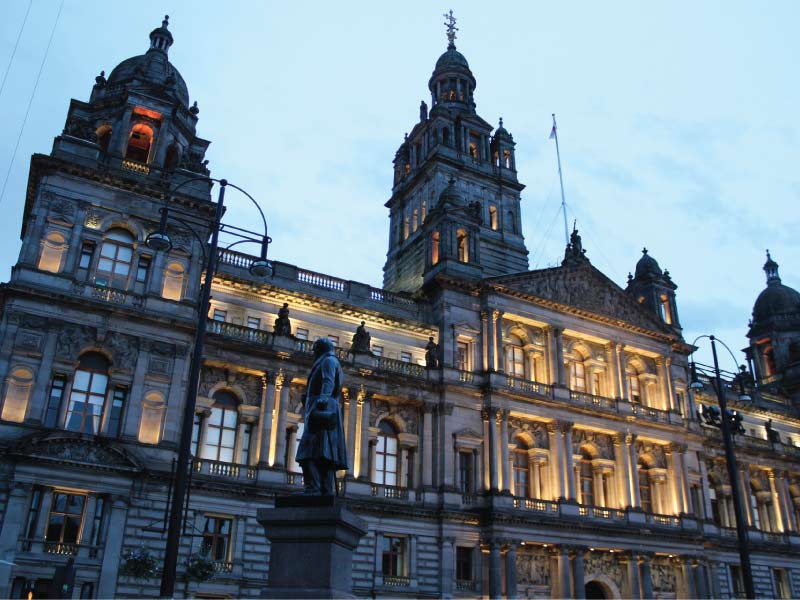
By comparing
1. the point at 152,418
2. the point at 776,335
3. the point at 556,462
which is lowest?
the point at 152,418

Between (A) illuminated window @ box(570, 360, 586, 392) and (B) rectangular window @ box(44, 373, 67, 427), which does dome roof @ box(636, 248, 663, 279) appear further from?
(B) rectangular window @ box(44, 373, 67, 427)

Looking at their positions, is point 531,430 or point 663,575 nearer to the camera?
point 531,430

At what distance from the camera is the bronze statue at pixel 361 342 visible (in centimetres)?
3809

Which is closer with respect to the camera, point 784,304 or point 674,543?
point 674,543

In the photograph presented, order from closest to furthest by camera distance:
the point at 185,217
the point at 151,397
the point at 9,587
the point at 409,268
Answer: the point at 9,587
the point at 151,397
the point at 185,217
the point at 409,268

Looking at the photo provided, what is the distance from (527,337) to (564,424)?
5.52 m

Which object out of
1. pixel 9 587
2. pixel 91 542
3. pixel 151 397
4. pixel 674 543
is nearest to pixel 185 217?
pixel 151 397

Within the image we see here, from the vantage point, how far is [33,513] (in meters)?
27.9

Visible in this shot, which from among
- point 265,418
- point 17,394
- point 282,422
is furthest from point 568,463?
point 17,394

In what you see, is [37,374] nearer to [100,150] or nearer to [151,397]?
[151,397]

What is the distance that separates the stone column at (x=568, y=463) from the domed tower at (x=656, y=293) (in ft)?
44.1

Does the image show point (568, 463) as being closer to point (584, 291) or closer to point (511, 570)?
point (511, 570)

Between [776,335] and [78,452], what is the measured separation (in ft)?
194

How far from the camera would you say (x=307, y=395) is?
1598 centimetres
